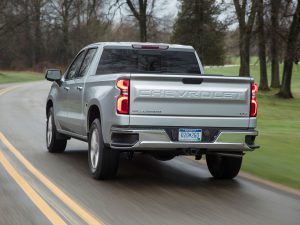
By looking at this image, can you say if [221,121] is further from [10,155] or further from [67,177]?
[10,155]

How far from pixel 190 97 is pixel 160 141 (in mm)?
712

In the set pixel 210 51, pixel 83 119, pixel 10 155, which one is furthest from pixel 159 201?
pixel 210 51

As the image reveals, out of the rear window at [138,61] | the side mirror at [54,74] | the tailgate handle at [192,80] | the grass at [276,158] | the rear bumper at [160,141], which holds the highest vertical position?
the rear window at [138,61]

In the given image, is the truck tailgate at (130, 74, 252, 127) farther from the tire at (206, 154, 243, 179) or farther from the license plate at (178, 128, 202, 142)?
the tire at (206, 154, 243, 179)

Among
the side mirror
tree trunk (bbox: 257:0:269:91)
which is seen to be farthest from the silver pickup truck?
tree trunk (bbox: 257:0:269:91)

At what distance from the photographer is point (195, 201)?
7328mm

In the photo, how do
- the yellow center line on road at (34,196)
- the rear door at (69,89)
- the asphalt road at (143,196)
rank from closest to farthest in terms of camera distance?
the yellow center line on road at (34,196) < the asphalt road at (143,196) < the rear door at (69,89)

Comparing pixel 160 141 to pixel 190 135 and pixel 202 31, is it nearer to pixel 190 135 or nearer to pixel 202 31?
pixel 190 135

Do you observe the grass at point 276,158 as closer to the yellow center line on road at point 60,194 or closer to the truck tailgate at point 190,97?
the truck tailgate at point 190,97

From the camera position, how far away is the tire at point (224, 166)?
29.4 ft

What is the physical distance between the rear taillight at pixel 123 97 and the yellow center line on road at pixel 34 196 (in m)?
1.52

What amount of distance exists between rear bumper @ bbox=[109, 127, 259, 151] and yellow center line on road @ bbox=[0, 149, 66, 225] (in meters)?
1.21

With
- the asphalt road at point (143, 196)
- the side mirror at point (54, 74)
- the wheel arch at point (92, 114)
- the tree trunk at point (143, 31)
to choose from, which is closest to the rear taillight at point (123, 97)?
the wheel arch at point (92, 114)

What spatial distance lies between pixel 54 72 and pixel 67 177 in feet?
9.51
